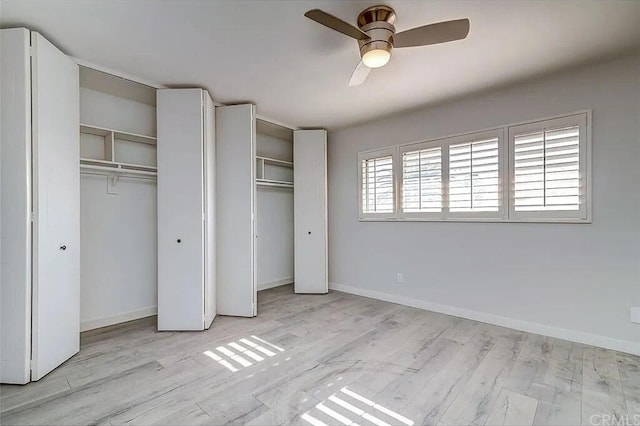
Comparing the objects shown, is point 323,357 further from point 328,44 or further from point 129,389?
point 328,44

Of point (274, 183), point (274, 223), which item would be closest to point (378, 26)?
point (274, 183)

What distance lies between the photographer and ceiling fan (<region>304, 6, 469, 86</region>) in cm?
177

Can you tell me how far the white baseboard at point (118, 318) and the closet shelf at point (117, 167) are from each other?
152 centimetres

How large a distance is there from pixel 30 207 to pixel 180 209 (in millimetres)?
1100

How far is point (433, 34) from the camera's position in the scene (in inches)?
73.0

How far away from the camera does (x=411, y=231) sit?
12.4 ft

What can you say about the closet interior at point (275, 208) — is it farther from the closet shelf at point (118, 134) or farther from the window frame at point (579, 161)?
the window frame at point (579, 161)

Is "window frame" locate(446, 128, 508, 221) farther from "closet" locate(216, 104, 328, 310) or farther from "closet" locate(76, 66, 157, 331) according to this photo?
"closet" locate(76, 66, 157, 331)

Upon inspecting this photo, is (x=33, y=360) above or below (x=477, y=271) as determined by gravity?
below

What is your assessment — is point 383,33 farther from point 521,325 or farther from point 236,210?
point 521,325

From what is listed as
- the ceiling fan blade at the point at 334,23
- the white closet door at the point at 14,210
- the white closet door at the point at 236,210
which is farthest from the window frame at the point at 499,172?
the white closet door at the point at 14,210

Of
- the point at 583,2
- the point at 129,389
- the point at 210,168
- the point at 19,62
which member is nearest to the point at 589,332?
the point at 583,2

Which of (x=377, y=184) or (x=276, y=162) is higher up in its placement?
(x=276, y=162)

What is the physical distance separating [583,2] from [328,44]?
161 centimetres
